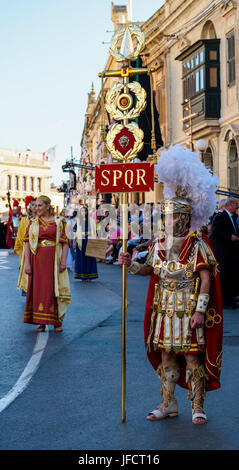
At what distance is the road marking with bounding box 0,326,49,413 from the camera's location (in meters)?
5.45

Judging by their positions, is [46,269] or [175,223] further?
[46,269]

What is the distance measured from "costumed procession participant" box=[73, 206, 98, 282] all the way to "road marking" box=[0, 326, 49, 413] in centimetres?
855

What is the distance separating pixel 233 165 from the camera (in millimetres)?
24906

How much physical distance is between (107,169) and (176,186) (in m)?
0.58

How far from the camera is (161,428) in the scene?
15.3ft

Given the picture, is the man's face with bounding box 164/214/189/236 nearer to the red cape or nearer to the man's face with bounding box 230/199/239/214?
the red cape

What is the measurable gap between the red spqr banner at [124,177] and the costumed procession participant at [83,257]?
469 inches

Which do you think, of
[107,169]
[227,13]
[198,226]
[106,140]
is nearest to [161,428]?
[198,226]

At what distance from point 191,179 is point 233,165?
20.5 meters

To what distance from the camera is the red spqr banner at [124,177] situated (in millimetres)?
5141

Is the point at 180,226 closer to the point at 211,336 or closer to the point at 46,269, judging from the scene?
the point at 211,336

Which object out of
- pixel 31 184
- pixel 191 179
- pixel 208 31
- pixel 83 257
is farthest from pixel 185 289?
pixel 31 184
